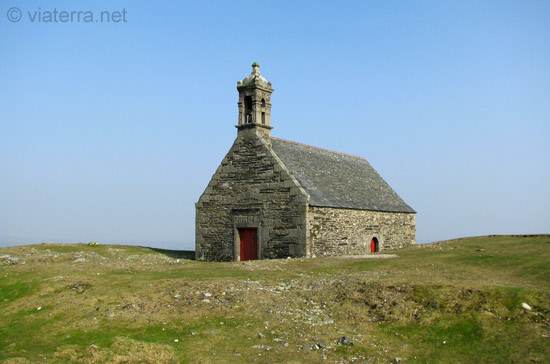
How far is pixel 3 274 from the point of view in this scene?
19.0m

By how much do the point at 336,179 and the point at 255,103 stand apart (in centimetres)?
719

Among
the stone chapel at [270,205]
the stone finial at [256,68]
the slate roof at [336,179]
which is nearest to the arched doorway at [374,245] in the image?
the stone chapel at [270,205]

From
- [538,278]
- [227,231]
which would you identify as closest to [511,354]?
[538,278]

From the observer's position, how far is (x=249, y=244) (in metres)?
26.2

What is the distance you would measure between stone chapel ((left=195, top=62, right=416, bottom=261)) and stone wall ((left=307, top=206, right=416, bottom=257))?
0.05m

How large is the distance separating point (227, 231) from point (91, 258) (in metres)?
6.90

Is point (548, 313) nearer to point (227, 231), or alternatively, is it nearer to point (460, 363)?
point (460, 363)

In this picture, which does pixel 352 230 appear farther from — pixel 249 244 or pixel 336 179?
pixel 249 244

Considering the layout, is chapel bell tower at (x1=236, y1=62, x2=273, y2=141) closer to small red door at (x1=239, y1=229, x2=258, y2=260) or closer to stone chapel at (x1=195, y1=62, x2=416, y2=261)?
stone chapel at (x1=195, y1=62, x2=416, y2=261)

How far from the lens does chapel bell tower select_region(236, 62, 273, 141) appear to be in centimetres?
2716

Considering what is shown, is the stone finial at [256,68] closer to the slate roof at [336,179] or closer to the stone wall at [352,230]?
the slate roof at [336,179]

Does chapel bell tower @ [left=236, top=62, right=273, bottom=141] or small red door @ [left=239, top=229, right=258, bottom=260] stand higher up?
chapel bell tower @ [left=236, top=62, right=273, bottom=141]

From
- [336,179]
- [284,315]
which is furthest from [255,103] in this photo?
[284,315]

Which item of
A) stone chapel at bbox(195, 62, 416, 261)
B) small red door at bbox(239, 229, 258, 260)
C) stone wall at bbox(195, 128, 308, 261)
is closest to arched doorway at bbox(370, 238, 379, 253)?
stone chapel at bbox(195, 62, 416, 261)
